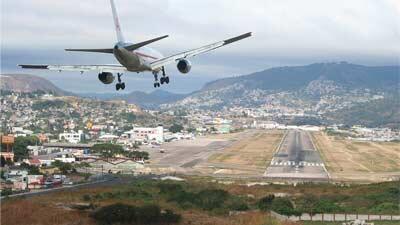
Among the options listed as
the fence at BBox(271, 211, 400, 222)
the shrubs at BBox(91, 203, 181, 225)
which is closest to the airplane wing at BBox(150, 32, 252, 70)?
the shrubs at BBox(91, 203, 181, 225)

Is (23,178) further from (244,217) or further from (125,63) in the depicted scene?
(125,63)

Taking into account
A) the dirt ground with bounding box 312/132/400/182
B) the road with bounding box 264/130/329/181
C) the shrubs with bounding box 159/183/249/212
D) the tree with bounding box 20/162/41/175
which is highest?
the tree with bounding box 20/162/41/175

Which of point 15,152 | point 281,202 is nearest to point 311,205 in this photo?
point 281,202

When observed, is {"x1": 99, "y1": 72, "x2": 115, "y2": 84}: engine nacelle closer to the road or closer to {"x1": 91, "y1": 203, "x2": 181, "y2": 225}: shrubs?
{"x1": 91, "y1": 203, "x2": 181, "y2": 225}: shrubs

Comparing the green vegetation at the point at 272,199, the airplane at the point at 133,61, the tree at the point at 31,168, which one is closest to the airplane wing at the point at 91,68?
the airplane at the point at 133,61

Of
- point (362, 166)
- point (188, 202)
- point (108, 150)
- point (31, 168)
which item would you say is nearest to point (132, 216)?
point (188, 202)

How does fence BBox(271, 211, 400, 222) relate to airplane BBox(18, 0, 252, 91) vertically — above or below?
below

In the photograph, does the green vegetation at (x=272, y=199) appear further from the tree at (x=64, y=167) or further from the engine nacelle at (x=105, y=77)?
the tree at (x=64, y=167)
